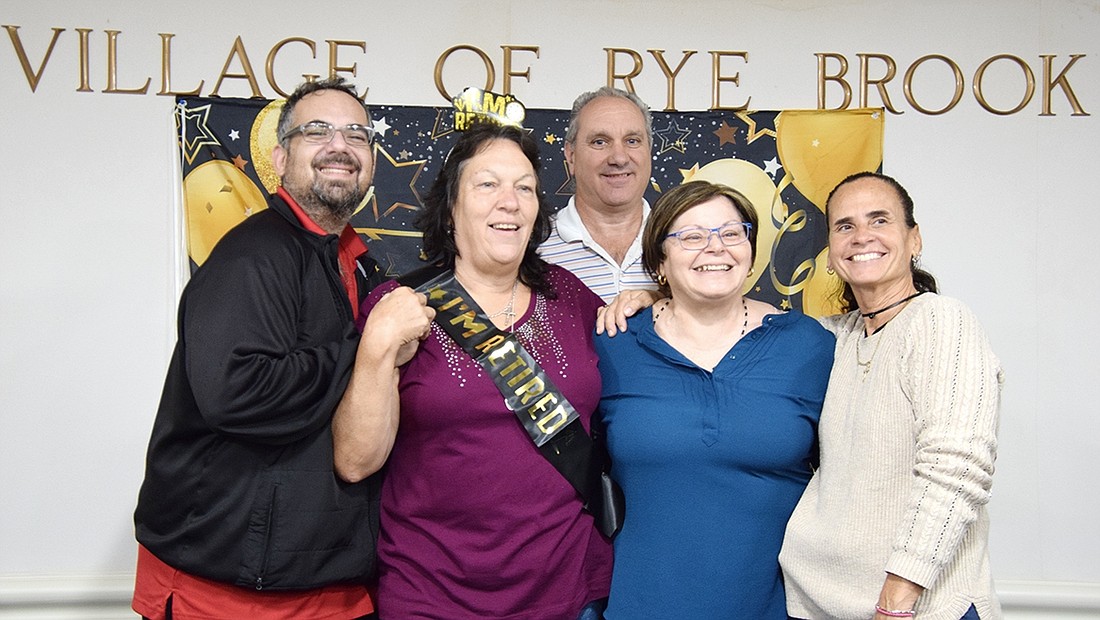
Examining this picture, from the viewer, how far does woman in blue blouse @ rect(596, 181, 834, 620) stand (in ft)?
5.22

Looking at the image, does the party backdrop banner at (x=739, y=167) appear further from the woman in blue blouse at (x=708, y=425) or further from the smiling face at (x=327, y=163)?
the woman in blue blouse at (x=708, y=425)

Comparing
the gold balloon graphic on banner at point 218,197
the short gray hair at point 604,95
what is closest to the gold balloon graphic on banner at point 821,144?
the short gray hair at point 604,95

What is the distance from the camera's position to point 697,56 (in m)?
2.82

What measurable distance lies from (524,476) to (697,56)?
65.2 inches

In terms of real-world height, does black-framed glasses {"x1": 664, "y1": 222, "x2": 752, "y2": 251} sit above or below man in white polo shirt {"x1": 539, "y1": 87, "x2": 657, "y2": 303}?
below

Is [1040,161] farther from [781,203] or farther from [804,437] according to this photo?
[804,437]

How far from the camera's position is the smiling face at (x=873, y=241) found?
1655 millimetres

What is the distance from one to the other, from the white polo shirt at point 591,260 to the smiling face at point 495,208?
0.67 m

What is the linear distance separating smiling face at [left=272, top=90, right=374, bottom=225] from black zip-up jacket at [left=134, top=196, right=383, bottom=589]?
17 cm

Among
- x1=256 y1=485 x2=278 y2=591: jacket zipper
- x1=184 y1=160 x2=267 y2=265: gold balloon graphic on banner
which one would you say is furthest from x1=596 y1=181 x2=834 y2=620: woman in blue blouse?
x1=184 y1=160 x2=267 y2=265: gold balloon graphic on banner

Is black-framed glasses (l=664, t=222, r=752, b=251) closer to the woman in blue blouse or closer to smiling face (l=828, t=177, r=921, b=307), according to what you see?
the woman in blue blouse

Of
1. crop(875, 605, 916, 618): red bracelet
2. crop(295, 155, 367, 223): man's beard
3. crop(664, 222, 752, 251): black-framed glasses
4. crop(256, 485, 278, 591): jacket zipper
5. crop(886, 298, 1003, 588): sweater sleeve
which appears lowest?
crop(875, 605, 916, 618): red bracelet

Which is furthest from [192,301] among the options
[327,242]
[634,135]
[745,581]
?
[634,135]

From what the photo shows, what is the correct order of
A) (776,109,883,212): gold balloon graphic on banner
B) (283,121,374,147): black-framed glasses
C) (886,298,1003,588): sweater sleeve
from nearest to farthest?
(886,298,1003,588): sweater sleeve < (283,121,374,147): black-framed glasses < (776,109,883,212): gold balloon graphic on banner
